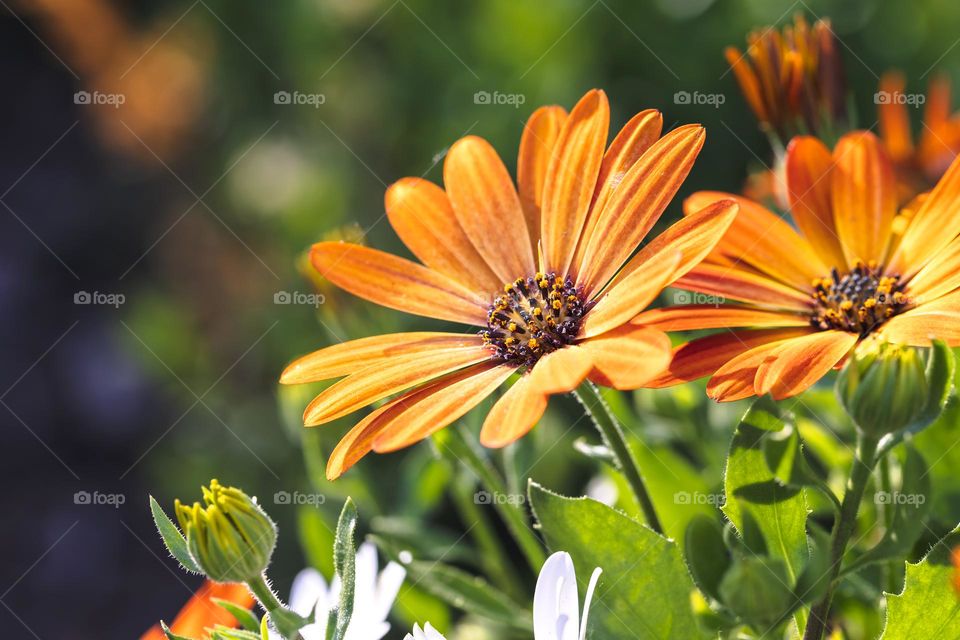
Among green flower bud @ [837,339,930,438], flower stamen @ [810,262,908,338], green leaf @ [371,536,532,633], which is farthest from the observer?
green leaf @ [371,536,532,633]

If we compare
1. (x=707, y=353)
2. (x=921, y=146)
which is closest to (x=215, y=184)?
(x=921, y=146)

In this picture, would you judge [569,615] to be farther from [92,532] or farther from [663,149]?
[92,532]

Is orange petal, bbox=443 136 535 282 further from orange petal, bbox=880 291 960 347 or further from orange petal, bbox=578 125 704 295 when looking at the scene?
orange petal, bbox=880 291 960 347

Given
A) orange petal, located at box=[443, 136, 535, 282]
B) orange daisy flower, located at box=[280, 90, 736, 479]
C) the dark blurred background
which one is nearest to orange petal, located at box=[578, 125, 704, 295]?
orange daisy flower, located at box=[280, 90, 736, 479]

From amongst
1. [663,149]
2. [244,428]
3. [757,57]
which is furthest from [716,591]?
[244,428]

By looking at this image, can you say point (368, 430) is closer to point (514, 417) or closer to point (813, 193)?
point (514, 417)

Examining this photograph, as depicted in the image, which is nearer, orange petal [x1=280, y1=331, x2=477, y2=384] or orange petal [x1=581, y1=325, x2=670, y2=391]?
orange petal [x1=581, y1=325, x2=670, y2=391]

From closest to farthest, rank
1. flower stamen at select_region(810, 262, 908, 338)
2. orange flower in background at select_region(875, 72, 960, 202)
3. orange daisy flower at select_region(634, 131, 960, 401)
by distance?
orange daisy flower at select_region(634, 131, 960, 401)
flower stamen at select_region(810, 262, 908, 338)
orange flower in background at select_region(875, 72, 960, 202)
